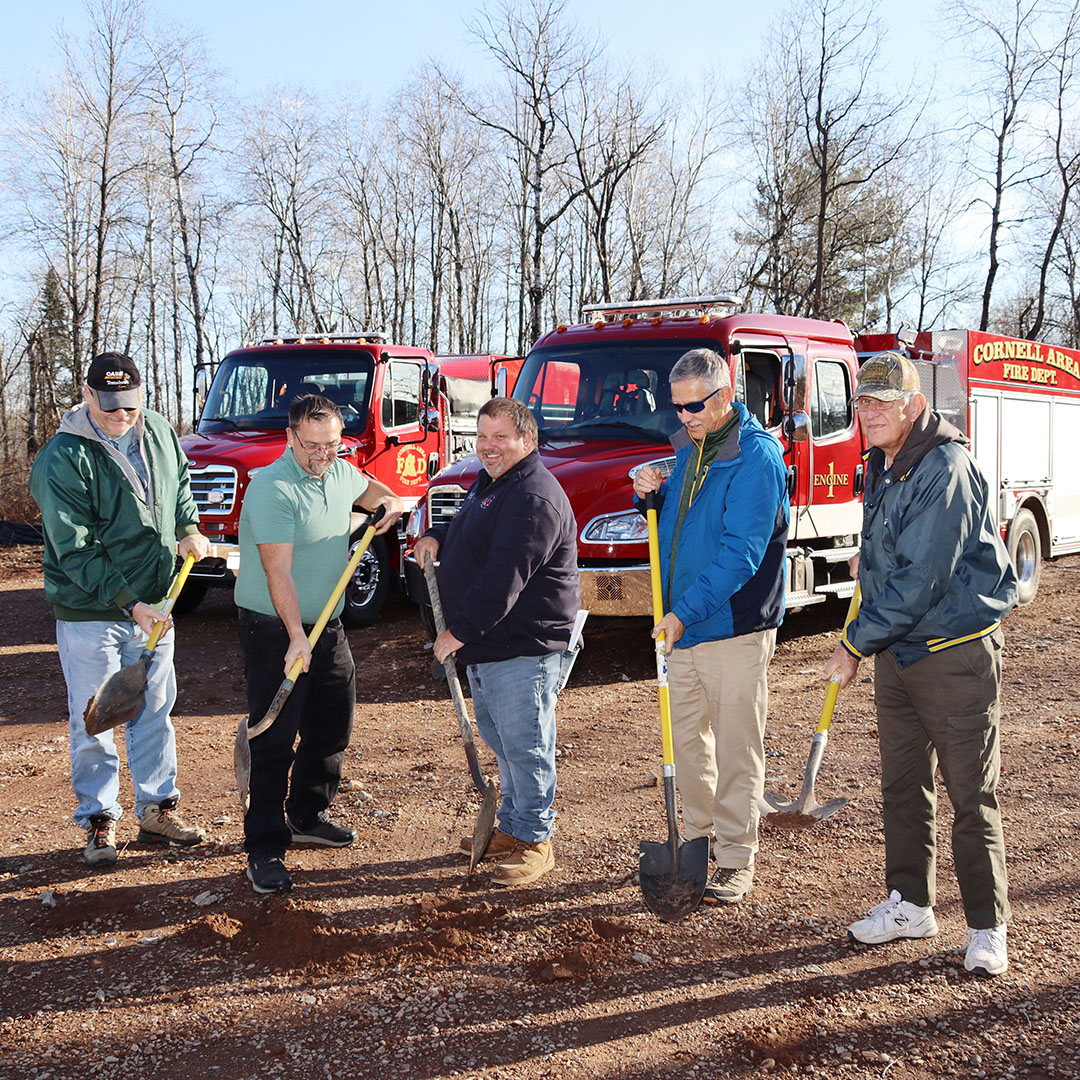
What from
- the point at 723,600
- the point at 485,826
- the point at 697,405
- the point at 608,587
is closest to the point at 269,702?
the point at 485,826

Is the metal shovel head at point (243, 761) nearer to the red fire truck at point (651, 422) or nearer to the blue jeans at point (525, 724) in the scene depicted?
the blue jeans at point (525, 724)

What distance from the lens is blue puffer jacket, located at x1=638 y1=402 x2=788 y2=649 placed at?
12.6 feet

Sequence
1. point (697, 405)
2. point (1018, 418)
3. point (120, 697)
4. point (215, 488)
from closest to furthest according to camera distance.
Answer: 1. point (697, 405)
2. point (120, 697)
3. point (215, 488)
4. point (1018, 418)

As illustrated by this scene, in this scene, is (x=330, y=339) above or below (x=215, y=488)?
above

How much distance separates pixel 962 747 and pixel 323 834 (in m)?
2.93

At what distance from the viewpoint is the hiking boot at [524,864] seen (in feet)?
13.9

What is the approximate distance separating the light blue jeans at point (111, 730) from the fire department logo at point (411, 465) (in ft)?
20.3

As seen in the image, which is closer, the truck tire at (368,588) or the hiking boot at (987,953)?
the hiking boot at (987,953)

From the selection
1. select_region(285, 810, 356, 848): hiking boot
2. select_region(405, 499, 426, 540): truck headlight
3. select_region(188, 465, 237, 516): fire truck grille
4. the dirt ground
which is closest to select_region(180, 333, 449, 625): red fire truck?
select_region(188, 465, 237, 516): fire truck grille

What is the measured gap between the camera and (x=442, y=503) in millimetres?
8391

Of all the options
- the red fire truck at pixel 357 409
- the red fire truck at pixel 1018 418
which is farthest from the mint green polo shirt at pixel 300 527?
the red fire truck at pixel 1018 418

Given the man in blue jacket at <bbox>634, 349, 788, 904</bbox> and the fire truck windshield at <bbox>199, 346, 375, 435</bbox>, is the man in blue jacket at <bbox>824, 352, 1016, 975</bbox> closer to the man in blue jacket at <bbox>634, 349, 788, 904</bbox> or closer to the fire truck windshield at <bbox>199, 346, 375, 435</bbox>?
the man in blue jacket at <bbox>634, 349, 788, 904</bbox>

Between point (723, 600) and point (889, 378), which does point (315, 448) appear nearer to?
point (723, 600)

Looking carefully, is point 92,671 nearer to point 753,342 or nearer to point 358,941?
point 358,941
